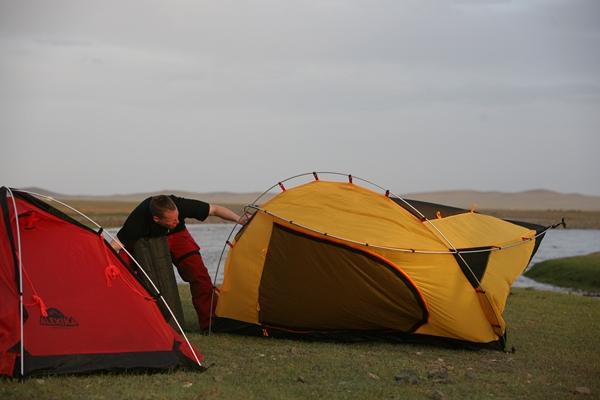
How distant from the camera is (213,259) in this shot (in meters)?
28.5

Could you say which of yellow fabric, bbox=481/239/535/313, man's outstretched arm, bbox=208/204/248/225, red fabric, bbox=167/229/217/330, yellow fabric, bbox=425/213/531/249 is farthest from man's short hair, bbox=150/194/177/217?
yellow fabric, bbox=481/239/535/313

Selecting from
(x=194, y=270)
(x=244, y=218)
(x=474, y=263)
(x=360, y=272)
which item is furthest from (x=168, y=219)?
(x=474, y=263)

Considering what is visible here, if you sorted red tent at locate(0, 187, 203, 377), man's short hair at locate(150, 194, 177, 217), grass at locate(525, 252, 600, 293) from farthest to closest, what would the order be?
grass at locate(525, 252, 600, 293) → man's short hair at locate(150, 194, 177, 217) → red tent at locate(0, 187, 203, 377)

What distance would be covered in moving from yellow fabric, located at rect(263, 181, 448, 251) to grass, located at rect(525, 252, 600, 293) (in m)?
15.1

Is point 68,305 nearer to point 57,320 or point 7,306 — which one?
point 57,320

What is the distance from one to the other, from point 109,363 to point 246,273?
120 inches

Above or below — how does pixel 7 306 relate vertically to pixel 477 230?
below

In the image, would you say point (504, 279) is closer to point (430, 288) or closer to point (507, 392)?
point (430, 288)

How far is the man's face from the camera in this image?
10336 mm

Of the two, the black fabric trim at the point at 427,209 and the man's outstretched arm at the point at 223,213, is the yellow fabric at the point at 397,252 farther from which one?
the man's outstretched arm at the point at 223,213

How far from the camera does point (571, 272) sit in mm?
26672

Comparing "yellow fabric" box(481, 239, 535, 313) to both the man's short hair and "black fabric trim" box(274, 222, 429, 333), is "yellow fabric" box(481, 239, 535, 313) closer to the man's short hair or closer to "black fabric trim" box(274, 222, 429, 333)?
"black fabric trim" box(274, 222, 429, 333)

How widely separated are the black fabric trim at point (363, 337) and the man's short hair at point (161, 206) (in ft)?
6.78

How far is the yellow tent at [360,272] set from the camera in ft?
34.1
